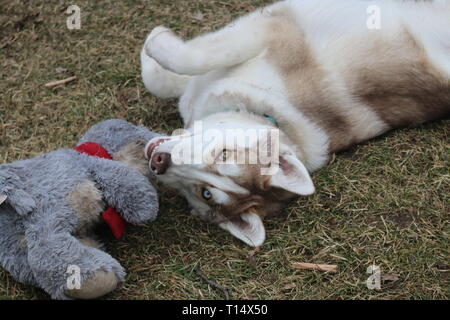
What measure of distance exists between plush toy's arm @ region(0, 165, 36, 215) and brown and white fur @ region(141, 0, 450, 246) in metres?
0.76

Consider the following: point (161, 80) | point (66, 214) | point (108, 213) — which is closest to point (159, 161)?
point (108, 213)

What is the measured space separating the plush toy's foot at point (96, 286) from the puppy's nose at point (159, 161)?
659 millimetres

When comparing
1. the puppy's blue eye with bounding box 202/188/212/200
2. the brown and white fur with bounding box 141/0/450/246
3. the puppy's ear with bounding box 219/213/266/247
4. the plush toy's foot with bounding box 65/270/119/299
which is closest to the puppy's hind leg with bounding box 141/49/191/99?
the brown and white fur with bounding box 141/0/450/246

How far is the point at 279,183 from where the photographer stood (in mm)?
3398

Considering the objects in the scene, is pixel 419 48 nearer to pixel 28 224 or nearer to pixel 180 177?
pixel 180 177

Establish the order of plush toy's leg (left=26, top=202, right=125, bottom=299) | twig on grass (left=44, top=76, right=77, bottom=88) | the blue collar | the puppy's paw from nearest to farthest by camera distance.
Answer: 1. plush toy's leg (left=26, top=202, right=125, bottom=299)
2. the blue collar
3. the puppy's paw
4. twig on grass (left=44, top=76, right=77, bottom=88)

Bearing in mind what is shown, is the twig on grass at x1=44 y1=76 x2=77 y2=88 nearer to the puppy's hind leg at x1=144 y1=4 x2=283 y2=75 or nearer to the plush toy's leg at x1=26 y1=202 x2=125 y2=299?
the puppy's hind leg at x1=144 y1=4 x2=283 y2=75

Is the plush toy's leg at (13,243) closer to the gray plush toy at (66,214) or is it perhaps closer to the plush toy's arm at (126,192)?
the gray plush toy at (66,214)

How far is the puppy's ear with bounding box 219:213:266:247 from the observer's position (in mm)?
3398

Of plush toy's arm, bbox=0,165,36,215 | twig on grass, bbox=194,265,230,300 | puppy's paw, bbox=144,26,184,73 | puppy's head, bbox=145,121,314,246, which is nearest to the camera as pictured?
plush toy's arm, bbox=0,165,36,215

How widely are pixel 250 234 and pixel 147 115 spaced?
141 cm

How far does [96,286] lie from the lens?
9.30ft

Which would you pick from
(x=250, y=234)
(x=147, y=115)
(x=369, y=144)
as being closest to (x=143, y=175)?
(x=250, y=234)

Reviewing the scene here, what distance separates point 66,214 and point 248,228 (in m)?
1.02
